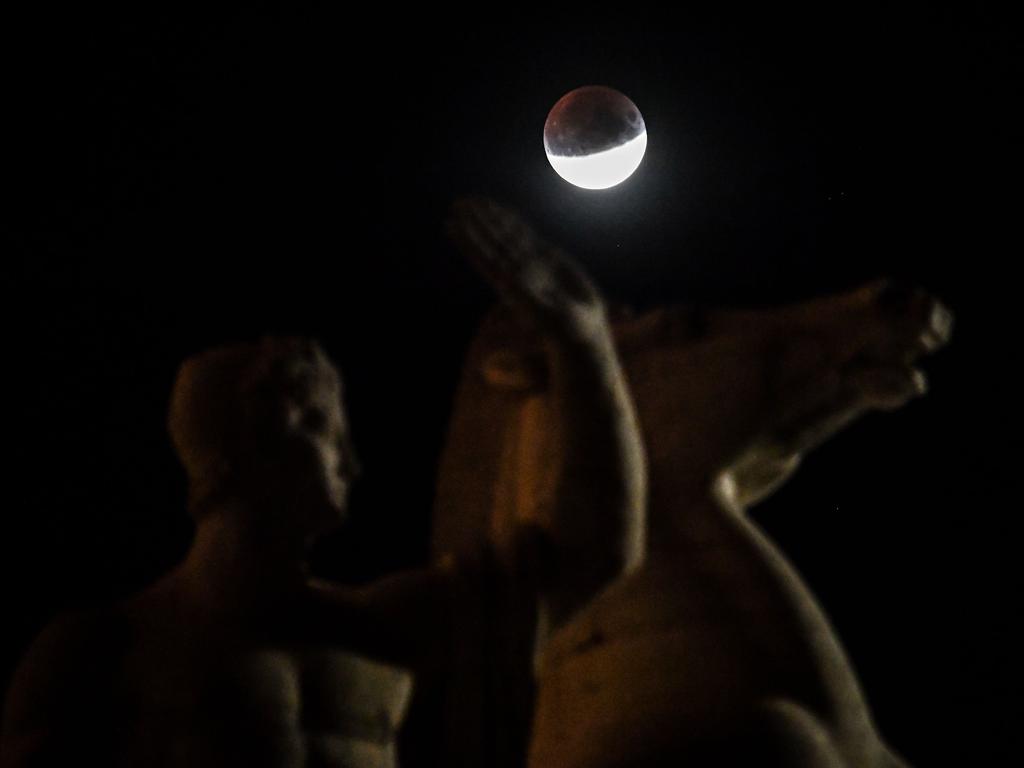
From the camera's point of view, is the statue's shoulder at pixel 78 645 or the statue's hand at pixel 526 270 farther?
the statue's hand at pixel 526 270

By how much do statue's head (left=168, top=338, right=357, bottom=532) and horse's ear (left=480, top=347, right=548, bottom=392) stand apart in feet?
1.79

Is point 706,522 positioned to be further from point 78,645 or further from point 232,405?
point 78,645

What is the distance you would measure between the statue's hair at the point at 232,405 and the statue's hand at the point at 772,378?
1.22 meters

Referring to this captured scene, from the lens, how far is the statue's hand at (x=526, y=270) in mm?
4246

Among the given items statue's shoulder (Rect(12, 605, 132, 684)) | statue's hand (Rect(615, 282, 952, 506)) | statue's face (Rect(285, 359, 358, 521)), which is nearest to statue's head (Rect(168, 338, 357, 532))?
statue's face (Rect(285, 359, 358, 521))

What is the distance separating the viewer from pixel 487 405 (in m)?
4.95

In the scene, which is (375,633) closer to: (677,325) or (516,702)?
(516,702)

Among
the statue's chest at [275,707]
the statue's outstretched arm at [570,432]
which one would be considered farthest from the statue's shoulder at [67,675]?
the statue's outstretched arm at [570,432]

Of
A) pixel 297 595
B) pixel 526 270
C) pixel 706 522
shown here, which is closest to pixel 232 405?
pixel 297 595

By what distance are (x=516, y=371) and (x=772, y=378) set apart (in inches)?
35.0

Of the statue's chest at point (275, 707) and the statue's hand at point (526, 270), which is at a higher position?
the statue's hand at point (526, 270)

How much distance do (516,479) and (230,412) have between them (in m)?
0.84

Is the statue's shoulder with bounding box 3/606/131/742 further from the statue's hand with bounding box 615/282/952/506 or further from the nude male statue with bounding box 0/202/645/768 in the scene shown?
the statue's hand with bounding box 615/282/952/506

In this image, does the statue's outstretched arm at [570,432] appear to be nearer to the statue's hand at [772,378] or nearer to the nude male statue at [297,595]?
the nude male statue at [297,595]
